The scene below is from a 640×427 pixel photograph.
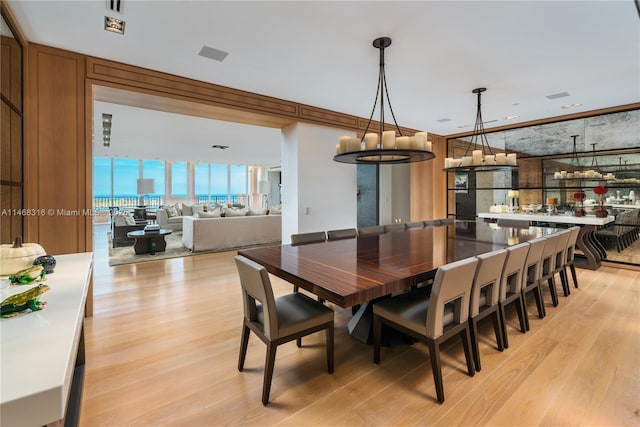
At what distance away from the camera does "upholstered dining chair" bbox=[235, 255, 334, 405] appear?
176cm

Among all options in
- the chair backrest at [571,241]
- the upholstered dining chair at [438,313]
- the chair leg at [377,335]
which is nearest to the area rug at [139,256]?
the chair leg at [377,335]

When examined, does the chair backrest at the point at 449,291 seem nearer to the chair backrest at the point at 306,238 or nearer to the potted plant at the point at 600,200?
the chair backrest at the point at 306,238

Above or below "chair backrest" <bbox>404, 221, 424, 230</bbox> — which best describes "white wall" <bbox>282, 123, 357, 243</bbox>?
above

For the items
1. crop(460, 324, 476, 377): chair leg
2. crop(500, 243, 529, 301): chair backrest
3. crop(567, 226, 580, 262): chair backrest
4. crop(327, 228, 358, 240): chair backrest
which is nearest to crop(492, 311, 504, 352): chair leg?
crop(500, 243, 529, 301): chair backrest

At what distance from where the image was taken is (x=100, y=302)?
10.9 ft

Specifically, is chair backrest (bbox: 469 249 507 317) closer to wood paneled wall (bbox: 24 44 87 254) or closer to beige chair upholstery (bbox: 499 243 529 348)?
beige chair upholstery (bbox: 499 243 529 348)

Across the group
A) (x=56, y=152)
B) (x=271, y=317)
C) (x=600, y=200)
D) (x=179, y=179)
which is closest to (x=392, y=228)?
(x=271, y=317)

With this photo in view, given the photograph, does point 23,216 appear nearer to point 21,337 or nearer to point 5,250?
point 5,250

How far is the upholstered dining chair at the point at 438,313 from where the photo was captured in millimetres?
1750

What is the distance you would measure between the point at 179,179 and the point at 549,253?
1299 centimetres

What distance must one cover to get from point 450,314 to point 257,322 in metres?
1.30

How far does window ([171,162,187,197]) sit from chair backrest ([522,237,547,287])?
42.0 feet

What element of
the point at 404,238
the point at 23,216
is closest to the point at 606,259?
the point at 404,238

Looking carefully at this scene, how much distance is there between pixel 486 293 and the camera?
226cm
